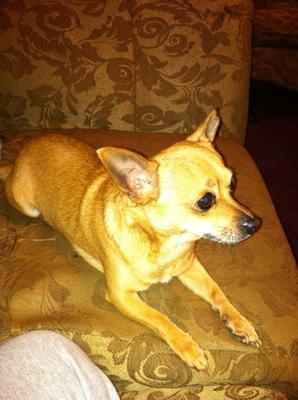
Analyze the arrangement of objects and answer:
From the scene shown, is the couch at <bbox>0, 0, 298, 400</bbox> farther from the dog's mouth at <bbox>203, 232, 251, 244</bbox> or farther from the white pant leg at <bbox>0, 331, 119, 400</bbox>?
the white pant leg at <bbox>0, 331, 119, 400</bbox>

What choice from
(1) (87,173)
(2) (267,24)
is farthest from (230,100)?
(2) (267,24)

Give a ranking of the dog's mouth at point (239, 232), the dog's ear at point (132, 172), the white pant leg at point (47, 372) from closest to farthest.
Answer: the white pant leg at point (47, 372) < the dog's ear at point (132, 172) < the dog's mouth at point (239, 232)

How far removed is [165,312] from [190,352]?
0.63 feet

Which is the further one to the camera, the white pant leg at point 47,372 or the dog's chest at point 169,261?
the dog's chest at point 169,261

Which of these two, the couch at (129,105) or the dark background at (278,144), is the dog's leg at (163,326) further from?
the dark background at (278,144)

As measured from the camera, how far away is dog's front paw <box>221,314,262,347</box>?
4.60 feet

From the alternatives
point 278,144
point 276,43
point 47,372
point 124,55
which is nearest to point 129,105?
point 124,55

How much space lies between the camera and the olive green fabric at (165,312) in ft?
4.57

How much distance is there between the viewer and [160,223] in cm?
148

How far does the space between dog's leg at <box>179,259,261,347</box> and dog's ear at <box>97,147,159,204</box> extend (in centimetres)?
40

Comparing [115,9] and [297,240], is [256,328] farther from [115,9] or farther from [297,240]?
[115,9]

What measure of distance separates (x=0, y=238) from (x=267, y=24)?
3.80 metres

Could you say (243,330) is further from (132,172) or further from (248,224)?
(132,172)

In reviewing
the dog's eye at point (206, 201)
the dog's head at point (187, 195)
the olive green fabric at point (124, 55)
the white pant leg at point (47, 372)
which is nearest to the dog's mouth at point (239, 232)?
the dog's head at point (187, 195)
